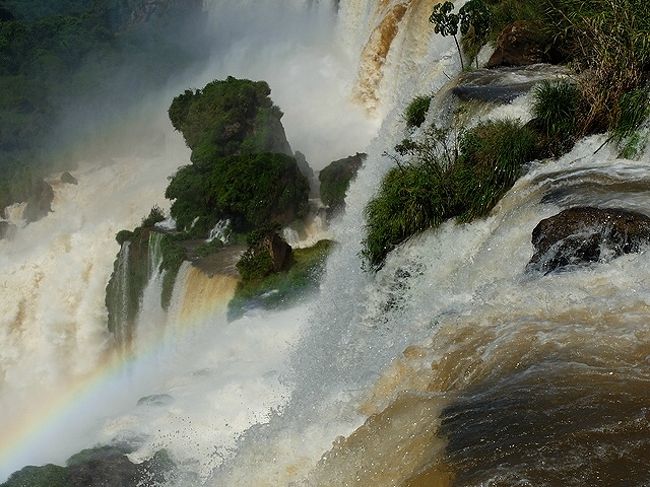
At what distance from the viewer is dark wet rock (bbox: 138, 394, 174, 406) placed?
13.0 meters

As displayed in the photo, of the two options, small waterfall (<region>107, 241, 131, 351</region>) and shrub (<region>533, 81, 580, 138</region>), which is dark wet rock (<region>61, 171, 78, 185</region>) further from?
shrub (<region>533, 81, 580, 138</region>)

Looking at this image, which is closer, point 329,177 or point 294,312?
point 294,312

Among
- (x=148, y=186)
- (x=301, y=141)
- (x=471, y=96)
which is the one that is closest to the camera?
(x=471, y=96)

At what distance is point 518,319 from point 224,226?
1444 centimetres

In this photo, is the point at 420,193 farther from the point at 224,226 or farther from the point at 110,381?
the point at 110,381

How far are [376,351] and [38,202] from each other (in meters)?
25.5

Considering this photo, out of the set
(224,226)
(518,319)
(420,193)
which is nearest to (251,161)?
(224,226)

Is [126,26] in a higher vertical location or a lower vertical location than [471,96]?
higher

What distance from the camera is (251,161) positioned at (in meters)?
21.5

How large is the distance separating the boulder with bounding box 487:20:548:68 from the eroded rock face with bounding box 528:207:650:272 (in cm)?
769

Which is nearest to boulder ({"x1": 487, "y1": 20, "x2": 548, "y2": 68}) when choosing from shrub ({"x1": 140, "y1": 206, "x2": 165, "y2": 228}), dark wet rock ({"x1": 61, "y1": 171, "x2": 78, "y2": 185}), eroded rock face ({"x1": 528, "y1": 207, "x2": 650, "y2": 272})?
eroded rock face ({"x1": 528, "y1": 207, "x2": 650, "y2": 272})

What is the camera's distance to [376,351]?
30.4 ft

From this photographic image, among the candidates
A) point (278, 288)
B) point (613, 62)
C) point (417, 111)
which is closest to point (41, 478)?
point (278, 288)

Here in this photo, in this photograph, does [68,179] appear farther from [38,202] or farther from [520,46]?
[520,46]
